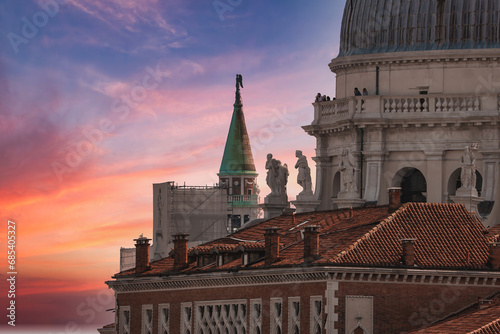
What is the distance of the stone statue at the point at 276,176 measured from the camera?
10275 cm

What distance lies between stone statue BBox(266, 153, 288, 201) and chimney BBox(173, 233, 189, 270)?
36.3 feet

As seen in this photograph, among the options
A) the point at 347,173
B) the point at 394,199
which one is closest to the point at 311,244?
the point at 394,199

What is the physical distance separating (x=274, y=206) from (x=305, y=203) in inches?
78.8

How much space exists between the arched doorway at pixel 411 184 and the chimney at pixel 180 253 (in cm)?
1157

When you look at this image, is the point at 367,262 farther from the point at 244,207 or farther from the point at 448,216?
the point at 244,207

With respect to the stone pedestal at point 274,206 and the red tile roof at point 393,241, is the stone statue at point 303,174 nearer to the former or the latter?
the stone pedestal at point 274,206

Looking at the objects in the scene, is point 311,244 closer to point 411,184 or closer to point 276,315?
point 276,315

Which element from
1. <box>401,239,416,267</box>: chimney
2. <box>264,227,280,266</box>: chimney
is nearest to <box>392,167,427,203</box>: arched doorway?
<box>264,227,280,266</box>: chimney

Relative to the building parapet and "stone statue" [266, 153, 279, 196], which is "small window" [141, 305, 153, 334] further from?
the building parapet

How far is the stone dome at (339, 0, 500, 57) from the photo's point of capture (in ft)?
324

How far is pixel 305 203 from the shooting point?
10194 centimetres

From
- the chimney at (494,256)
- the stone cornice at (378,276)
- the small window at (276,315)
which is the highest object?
the chimney at (494,256)

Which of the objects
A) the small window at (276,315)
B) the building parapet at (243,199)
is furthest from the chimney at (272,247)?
the building parapet at (243,199)

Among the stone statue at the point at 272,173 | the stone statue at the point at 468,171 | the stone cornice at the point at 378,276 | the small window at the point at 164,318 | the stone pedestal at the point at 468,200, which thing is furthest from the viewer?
the stone statue at the point at 272,173
